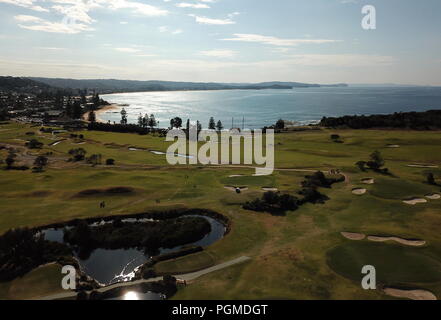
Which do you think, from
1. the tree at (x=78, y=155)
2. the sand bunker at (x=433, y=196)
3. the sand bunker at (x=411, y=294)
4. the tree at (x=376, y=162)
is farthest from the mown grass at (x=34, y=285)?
the tree at (x=376, y=162)

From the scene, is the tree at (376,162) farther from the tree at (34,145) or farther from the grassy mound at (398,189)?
the tree at (34,145)

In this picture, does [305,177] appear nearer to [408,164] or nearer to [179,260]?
[408,164]

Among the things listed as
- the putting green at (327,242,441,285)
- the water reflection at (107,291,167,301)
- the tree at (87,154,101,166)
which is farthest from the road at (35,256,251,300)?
the tree at (87,154,101,166)

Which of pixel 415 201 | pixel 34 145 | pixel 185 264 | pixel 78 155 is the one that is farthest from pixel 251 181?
pixel 34 145

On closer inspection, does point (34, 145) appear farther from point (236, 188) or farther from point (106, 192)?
point (236, 188)
